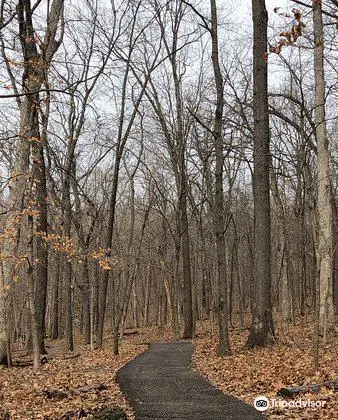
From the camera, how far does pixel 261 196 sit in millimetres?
12484

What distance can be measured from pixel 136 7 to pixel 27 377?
1597 centimetres

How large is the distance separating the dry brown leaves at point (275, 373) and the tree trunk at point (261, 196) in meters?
0.68

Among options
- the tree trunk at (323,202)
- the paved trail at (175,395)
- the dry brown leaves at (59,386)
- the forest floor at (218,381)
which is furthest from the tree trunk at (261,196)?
the dry brown leaves at (59,386)

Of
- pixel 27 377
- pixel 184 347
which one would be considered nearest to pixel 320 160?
pixel 184 347

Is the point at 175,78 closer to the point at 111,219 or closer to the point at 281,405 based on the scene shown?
the point at 111,219

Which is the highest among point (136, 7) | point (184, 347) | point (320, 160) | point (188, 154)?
point (136, 7)

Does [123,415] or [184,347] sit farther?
[184,347]

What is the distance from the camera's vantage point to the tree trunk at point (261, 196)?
11758 millimetres

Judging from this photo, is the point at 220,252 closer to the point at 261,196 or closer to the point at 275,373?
the point at 261,196

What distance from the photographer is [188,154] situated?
21.2 meters

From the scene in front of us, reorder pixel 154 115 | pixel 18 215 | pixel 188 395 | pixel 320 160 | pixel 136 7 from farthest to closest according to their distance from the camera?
pixel 154 115 < pixel 136 7 < pixel 320 160 < pixel 18 215 < pixel 188 395

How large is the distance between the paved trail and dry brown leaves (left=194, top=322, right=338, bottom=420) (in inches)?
11.7

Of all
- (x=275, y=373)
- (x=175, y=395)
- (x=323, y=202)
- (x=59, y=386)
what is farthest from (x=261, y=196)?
(x=59, y=386)

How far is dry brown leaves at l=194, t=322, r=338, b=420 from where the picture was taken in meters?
6.15
